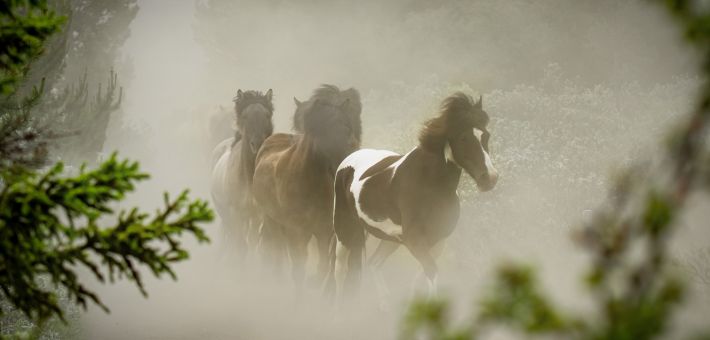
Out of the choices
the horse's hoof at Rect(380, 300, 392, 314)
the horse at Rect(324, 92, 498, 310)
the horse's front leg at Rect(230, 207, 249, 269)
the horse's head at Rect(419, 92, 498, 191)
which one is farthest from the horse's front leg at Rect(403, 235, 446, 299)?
the horse's front leg at Rect(230, 207, 249, 269)

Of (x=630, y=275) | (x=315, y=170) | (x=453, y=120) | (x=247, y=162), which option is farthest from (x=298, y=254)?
(x=630, y=275)

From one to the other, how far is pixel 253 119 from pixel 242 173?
1.13m

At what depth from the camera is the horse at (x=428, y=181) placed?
4727 mm

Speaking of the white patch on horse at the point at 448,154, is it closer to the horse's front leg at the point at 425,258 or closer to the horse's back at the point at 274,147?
the horse's front leg at the point at 425,258

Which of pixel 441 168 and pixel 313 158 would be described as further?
pixel 313 158

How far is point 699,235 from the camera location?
8180 millimetres

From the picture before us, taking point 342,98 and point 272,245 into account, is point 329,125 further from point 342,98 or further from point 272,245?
point 272,245

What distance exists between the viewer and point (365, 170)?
5.71m

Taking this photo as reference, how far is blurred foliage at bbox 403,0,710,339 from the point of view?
2.22 feet

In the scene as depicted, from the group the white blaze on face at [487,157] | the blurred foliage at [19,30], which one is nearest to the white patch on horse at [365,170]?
the white blaze on face at [487,157]

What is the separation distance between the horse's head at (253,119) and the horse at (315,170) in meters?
0.65

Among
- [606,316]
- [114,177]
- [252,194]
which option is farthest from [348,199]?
[606,316]

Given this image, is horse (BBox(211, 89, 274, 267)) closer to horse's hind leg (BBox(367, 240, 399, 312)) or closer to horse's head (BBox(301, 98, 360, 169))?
horse's head (BBox(301, 98, 360, 169))

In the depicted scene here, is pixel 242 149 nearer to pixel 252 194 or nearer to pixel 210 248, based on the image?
pixel 252 194
